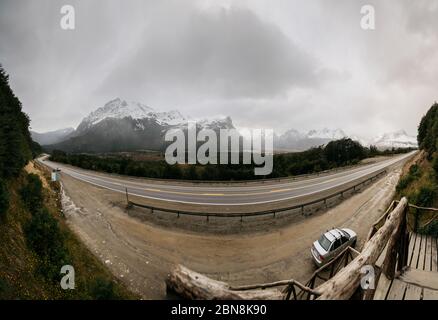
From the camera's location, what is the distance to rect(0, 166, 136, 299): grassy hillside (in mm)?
6637

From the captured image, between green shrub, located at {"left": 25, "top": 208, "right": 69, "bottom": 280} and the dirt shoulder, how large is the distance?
235cm

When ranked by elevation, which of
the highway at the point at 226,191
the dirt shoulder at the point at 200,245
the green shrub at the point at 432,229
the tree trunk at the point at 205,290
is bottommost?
the dirt shoulder at the point at 200,245

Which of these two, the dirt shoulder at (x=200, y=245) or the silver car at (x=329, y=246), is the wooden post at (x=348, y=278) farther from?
the silver car at (x=329, y=246)

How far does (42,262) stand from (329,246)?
44.1ft

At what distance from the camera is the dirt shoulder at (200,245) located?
34.3 feet

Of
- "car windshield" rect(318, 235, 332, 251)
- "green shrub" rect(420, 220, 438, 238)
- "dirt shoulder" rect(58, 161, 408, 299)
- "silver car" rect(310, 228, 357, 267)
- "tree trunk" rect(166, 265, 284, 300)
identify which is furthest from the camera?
"car windshield" rect(318, 235, 332, 251)

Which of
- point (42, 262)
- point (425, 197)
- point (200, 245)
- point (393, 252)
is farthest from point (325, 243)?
point (42, 262)

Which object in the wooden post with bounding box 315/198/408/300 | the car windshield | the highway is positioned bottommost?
the car windshield

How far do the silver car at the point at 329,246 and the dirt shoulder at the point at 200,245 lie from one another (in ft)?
2.70

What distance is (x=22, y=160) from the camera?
1562 cm

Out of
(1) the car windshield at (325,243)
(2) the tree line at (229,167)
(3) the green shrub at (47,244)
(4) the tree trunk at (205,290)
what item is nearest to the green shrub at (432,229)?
(1) the car windshield at (325,243)

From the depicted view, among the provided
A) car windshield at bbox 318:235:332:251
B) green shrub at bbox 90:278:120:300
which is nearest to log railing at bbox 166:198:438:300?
green shrub at bbox 90:278:120:300

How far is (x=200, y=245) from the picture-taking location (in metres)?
13.1

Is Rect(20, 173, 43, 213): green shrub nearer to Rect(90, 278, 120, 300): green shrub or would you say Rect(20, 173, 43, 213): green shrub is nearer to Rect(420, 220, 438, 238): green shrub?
Rect(90, 278, 120, 300): green shrub
